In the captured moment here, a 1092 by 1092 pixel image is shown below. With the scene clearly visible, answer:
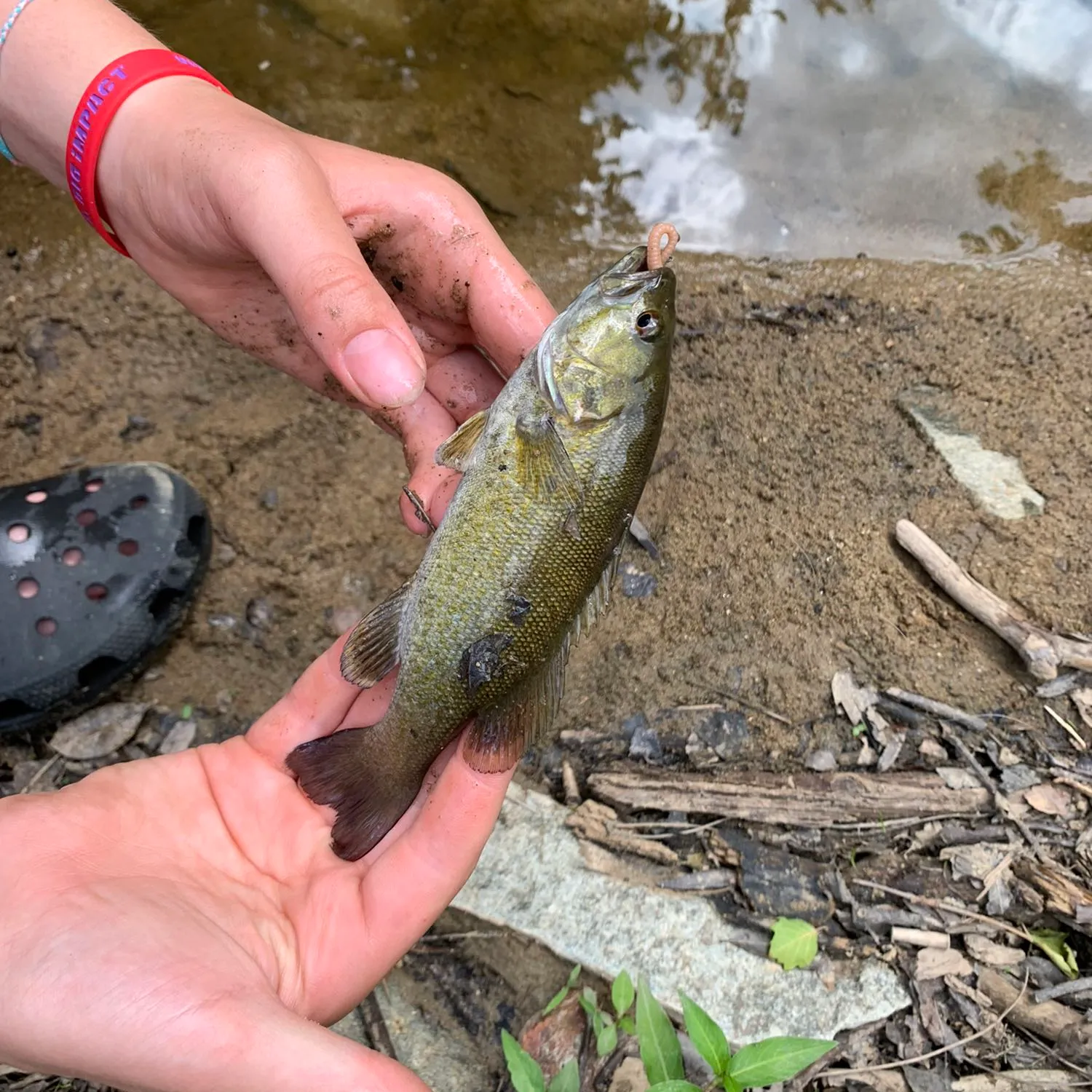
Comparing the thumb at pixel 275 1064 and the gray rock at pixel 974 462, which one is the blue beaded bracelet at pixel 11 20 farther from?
the gray rock at pixel 974 462

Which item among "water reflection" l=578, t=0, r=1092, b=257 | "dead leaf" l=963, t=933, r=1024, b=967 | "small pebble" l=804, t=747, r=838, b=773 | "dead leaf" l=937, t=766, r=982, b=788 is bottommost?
"dead leaf" l=963, t=933, r=1024, b=967

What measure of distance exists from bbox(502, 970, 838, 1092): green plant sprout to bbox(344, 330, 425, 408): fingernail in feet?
6.31

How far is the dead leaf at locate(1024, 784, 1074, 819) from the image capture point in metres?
3.08

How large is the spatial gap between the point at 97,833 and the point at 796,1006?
7.68 feet

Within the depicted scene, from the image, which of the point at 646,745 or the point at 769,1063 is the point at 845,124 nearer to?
the point at 646,745

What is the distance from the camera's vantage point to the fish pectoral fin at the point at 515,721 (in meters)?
2.66

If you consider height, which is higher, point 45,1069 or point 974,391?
point 45,1069

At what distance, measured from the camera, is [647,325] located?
2811mm

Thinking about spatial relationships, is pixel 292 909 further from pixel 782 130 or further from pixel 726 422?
pixel 782 130

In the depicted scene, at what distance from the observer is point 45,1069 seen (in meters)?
1.91

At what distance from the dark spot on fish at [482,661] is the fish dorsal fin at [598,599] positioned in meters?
0.28

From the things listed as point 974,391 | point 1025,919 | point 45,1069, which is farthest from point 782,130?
point 45,1069

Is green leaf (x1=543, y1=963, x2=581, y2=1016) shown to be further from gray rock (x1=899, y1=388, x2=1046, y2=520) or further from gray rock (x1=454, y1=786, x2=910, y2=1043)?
gray rock (x1=899, y1=388, x2=1046, y2=520)

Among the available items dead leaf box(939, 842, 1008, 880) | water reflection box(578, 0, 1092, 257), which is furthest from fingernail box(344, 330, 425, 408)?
water reflection box(578, 0, 1092, 257)
